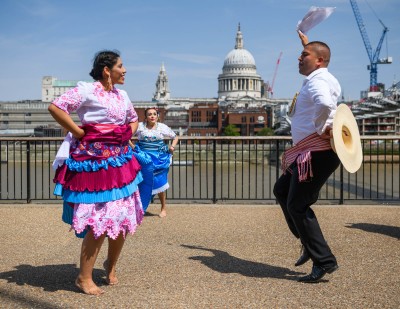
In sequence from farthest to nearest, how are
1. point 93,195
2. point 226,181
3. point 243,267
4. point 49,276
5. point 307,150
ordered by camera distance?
point 226,181, point 243,267, point 49,276, point 307,150, point 93,195

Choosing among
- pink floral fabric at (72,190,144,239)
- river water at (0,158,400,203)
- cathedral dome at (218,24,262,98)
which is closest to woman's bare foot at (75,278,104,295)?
pink floral fabric at (72,190,144,239)

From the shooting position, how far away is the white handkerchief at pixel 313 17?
4.55m

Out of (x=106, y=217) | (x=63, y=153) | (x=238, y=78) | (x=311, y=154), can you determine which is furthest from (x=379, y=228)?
(x=238, y=78)

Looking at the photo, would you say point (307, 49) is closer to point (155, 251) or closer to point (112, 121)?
point (112, 121)

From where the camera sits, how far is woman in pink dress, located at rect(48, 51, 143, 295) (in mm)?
3695

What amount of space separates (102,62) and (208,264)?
1.86m

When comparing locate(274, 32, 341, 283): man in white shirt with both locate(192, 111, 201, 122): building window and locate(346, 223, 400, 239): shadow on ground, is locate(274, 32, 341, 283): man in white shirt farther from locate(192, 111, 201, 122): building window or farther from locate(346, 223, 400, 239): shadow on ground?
locate(192, 111, 201, 122): building window

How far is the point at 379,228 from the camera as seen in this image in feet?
21.2

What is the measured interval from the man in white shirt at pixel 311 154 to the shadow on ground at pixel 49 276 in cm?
152

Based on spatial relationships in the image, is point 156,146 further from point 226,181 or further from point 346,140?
point 226,181

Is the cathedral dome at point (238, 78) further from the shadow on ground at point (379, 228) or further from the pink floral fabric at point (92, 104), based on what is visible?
the pink floral fabric at point (92, 104)

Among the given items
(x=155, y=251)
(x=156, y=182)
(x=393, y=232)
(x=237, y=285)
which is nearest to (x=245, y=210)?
(x=156, y=182)

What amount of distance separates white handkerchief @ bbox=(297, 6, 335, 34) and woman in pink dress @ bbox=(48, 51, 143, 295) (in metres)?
1.65

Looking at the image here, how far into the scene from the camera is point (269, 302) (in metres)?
3.57
